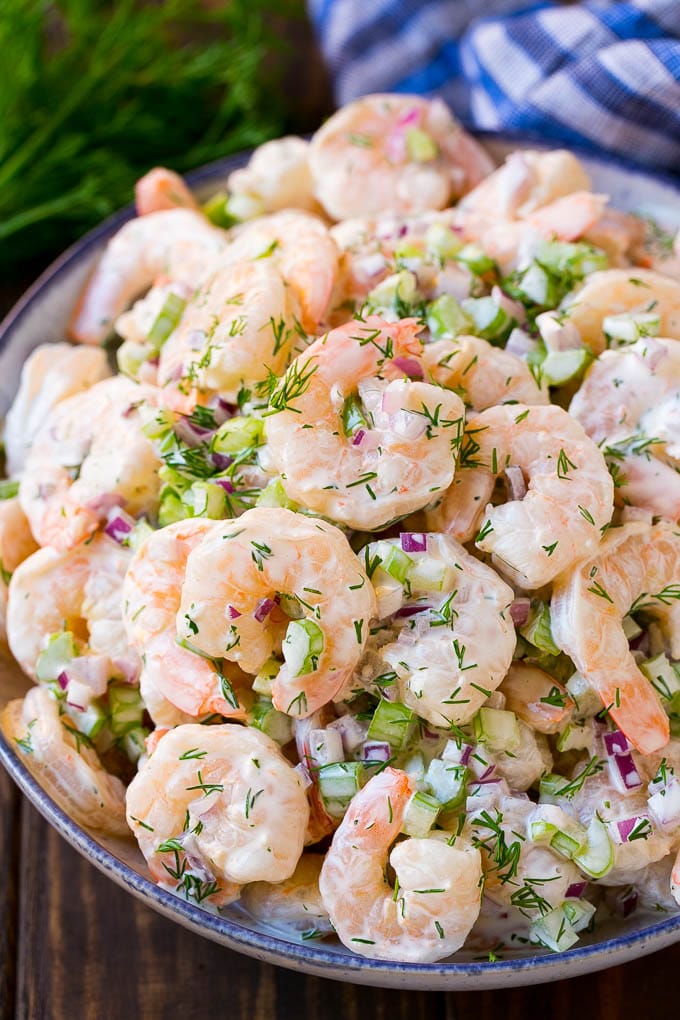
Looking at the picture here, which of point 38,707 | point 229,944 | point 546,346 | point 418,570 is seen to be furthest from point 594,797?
point 38,707

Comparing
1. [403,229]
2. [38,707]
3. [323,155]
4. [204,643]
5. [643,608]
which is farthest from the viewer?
[323,155]

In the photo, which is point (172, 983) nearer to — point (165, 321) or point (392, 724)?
point (392, 724)

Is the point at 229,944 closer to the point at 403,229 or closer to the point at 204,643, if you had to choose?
the point at 204,643

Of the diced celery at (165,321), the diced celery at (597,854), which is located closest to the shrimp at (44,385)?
the diced celery at (165,321)

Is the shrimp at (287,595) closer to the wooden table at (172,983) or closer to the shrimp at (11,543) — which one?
the shrimp at (11,543)

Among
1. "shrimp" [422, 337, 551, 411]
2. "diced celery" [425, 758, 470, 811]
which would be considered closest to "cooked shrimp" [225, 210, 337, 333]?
"shrimp" [422, 337, 551, 411]

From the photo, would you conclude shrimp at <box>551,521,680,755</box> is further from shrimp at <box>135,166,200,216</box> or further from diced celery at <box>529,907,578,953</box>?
shrimp at <box>135,166,200,216</box>
